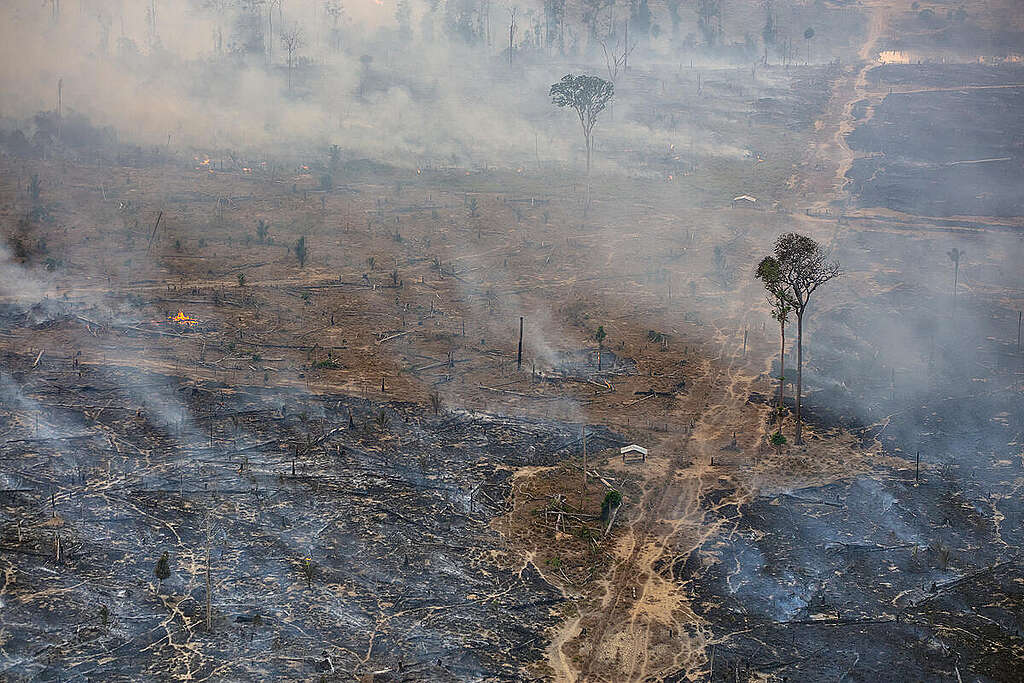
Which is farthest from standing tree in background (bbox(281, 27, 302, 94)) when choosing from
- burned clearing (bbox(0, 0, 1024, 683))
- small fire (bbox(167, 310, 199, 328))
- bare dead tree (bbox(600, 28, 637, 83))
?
small fire (bbox(167, 310, 199, 328))

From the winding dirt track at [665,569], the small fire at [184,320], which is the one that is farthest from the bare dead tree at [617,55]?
the winding dirt track at [665,569]

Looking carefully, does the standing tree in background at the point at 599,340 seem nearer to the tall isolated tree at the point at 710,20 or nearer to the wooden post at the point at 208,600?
the wooden post at the point at 208,600

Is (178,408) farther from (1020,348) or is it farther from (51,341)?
(1020,348)

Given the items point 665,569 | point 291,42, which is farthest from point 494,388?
point 291,42

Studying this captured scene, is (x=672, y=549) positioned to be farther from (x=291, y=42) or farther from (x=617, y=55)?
(x=617, y=55)

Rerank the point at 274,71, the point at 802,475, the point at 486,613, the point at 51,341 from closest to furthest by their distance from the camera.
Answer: the point at 486,613
the point at 802,475
the point at 51,341
the point at 274,71

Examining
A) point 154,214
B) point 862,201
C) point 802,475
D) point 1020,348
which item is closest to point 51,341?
point 154,214
